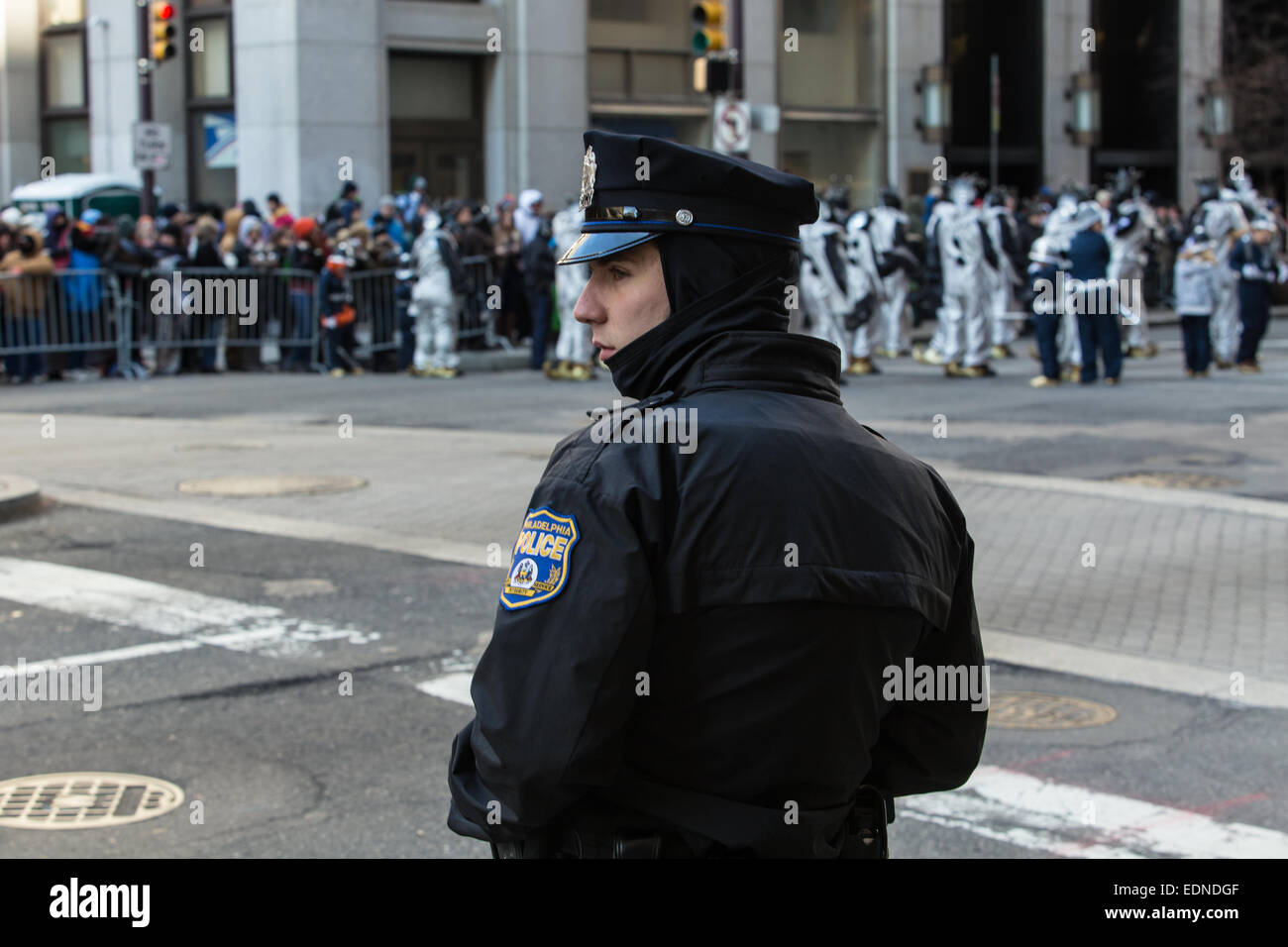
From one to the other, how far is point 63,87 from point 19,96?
905 millimetres

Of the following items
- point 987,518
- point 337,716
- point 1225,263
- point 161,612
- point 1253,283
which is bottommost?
point 337,716

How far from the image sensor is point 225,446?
1420 cm

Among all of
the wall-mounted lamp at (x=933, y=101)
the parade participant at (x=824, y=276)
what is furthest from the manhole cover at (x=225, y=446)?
the wall-mounted lamp at (x=933, y=101)

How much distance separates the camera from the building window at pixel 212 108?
30625mm

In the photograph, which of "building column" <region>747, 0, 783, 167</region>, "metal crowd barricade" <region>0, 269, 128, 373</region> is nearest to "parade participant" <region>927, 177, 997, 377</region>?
"metal crowd barricade" <region>0, 269, 128, 373</region>

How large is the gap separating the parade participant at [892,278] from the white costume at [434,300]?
18.1ft

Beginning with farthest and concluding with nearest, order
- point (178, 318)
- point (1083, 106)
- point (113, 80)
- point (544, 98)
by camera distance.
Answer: point (1083, 106)
point (113, 80)
point (544, 98)
point (178, 318)

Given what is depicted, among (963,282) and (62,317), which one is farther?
(963,282)

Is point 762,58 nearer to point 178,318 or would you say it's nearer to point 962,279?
point 962,279

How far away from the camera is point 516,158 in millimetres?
30484

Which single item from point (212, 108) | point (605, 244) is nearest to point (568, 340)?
point (212, 108)

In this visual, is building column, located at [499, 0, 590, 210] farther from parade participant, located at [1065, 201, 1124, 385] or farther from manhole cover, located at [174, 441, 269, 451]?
manhole cover, located at [174, 441, 269, 451]

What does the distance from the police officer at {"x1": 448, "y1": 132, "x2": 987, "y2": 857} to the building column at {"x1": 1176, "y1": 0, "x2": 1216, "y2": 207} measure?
40187 mm

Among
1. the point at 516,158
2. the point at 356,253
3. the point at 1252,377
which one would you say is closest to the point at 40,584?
the point at 356,253
